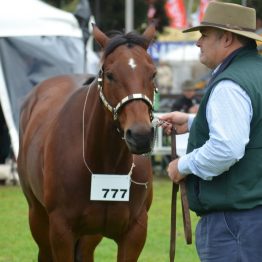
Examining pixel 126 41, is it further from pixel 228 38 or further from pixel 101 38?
pixel 228 38

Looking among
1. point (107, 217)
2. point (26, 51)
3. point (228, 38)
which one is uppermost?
point (228, 38)

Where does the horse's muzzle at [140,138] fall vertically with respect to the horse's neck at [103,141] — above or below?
above

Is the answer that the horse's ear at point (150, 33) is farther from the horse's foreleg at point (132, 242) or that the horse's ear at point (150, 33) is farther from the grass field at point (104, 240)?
the grass field at point (104, 240)

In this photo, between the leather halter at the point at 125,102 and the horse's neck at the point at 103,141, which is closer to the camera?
the leather halter at the point at 125,102

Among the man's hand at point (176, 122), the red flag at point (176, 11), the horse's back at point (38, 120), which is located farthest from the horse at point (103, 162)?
the red flag at point (176, 11)

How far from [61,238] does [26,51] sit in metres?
9.00

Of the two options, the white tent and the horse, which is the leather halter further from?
the white tent

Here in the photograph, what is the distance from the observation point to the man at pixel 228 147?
13.2 feet

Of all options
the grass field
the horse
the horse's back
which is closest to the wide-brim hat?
the horse

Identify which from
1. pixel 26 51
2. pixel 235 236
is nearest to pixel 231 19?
pixel 235 236

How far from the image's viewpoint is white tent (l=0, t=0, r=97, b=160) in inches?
551

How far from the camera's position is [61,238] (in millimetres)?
5707

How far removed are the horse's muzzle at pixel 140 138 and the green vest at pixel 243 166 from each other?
23.3 inches

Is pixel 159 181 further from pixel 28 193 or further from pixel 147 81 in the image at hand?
pixel 147 81
